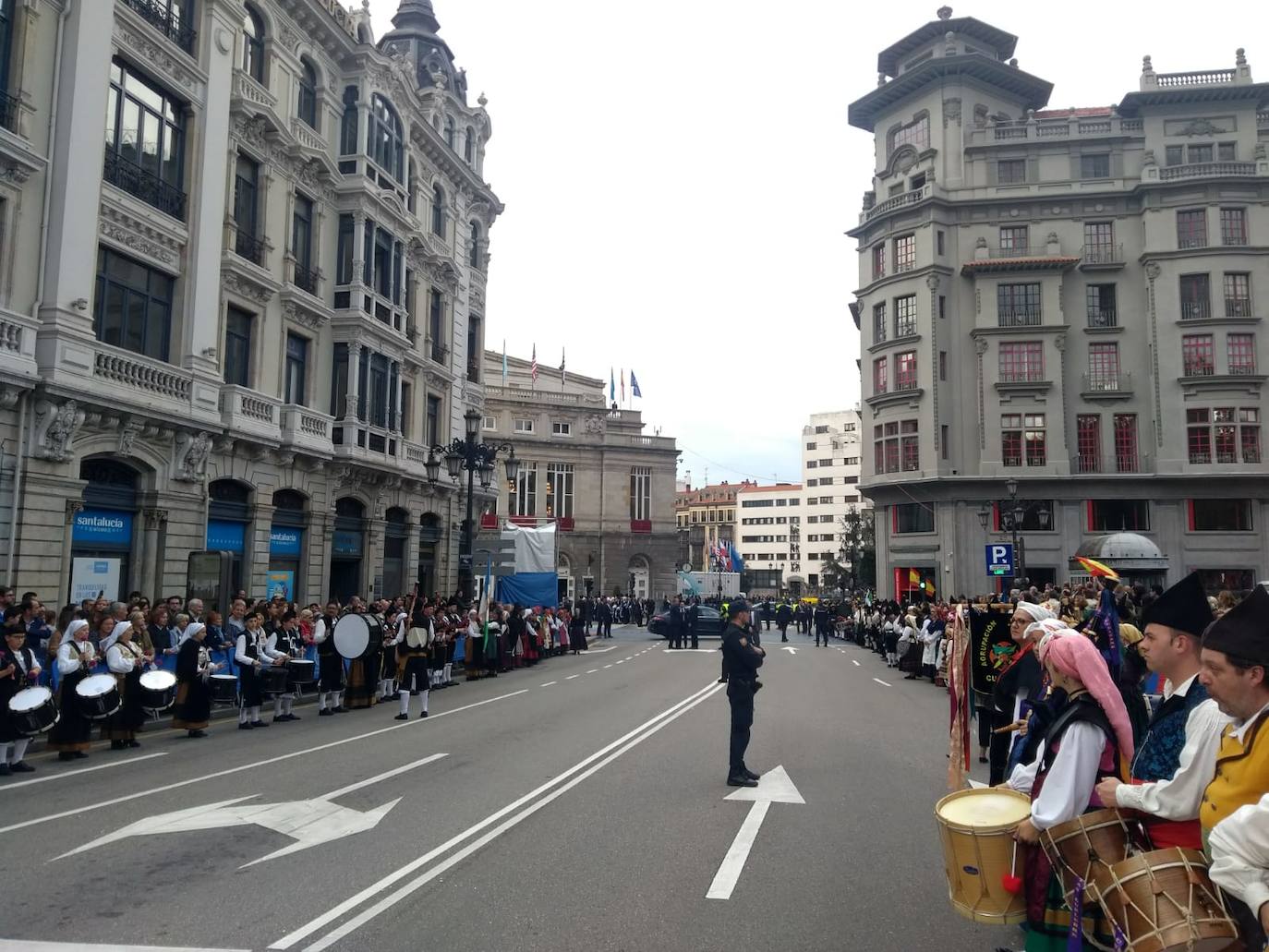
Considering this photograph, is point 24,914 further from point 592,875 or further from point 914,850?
point 914,850

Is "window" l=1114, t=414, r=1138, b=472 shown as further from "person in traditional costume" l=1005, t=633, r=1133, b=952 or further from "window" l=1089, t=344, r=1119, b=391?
"person in traditional costume" l=1005, t=633, r=1133, b=952

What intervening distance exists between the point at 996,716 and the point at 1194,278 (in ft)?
128

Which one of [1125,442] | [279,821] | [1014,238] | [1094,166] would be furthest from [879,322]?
[279,821]

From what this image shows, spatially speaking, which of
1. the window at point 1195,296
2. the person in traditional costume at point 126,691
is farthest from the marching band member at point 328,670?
the window at point 1195,296

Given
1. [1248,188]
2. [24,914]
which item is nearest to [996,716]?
[24,914]

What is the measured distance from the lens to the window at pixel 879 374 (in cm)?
4394

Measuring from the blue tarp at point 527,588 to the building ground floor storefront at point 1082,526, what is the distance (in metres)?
A: 17.6

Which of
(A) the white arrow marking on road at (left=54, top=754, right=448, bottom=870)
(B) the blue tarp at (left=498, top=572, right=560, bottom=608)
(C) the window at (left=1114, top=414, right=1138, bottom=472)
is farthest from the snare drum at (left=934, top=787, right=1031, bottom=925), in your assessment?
(C) the window at (left=1114, top=414, right=1138, bottom=472)

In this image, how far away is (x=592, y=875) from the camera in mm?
6285

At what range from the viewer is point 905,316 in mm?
43156

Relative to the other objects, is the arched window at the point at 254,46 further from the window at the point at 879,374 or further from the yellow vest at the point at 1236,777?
the window at the point at 879,374

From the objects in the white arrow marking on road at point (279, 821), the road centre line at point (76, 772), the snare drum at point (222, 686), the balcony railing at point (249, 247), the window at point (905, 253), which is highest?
the window at point (905, 253)

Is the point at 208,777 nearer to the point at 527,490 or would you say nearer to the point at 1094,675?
the point at 1094,675

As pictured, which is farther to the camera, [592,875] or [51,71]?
[51,71]
